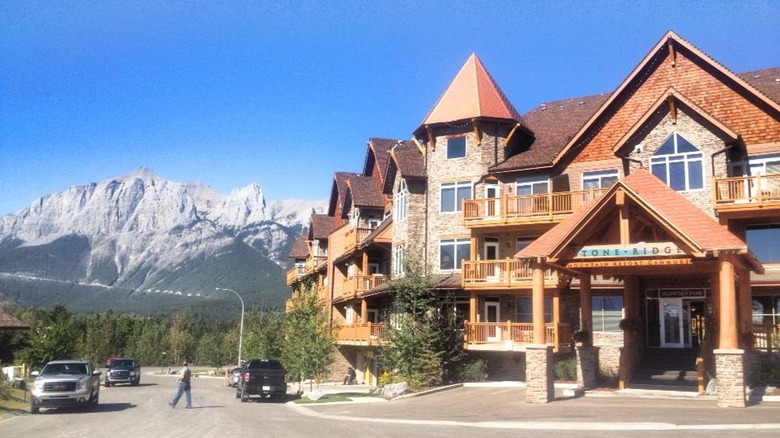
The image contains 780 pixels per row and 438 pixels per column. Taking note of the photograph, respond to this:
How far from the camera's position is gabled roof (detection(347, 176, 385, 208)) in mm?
47312

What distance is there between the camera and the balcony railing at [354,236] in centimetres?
4442

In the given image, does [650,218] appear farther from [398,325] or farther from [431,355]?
[398,325]

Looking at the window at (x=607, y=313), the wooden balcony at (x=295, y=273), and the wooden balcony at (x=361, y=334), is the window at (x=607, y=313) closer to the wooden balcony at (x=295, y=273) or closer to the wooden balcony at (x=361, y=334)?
the wooden balcony at (x=361, y=334)

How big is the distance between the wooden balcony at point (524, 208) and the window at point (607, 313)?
4.33 meters

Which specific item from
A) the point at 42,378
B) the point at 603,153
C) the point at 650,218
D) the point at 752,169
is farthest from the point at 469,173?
the point at 42,378

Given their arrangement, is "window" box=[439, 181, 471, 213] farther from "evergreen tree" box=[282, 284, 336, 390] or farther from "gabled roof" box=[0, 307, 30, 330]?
"gabled roof" box=[0, 307, 30, 330]

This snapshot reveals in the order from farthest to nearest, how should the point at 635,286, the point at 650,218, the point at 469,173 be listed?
the point at 469,173 < the point at 635,286 < the point at 650,218

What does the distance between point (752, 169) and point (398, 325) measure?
16450 millimetres

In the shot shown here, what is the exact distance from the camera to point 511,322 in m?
32.8

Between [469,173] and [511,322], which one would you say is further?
[469,173]

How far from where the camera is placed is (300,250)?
235 feet

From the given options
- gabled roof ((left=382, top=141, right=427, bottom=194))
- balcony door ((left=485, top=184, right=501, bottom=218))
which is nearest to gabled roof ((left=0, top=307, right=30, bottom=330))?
gabled roof ((left=382, top=141, right=427, bottom=194))

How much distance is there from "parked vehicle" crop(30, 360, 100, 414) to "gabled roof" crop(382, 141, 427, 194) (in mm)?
18026

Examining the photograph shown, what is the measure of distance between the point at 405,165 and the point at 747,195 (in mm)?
17001
